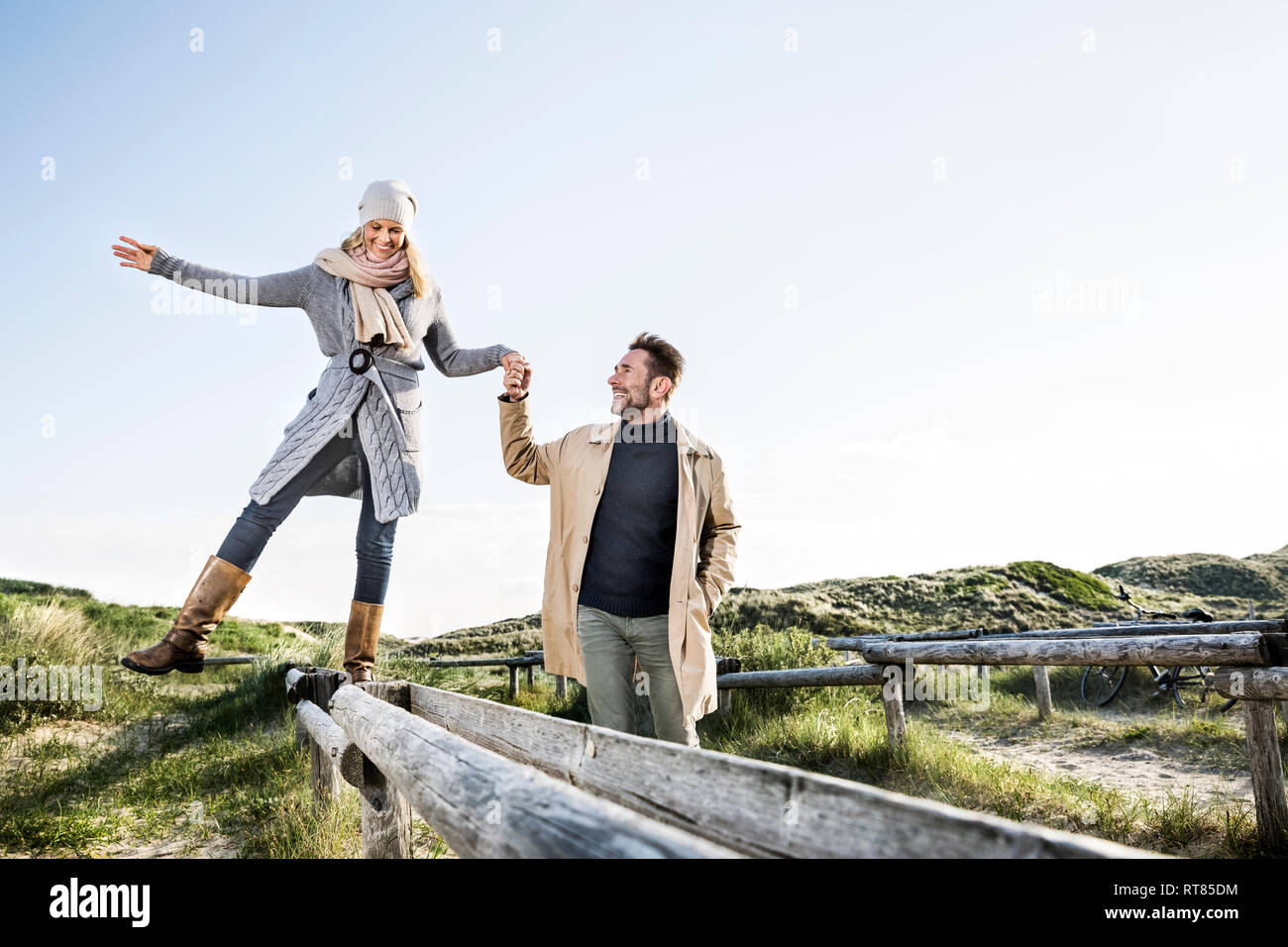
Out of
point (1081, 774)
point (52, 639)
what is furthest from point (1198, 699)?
point (52, 639)

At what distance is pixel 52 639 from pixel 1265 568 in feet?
142

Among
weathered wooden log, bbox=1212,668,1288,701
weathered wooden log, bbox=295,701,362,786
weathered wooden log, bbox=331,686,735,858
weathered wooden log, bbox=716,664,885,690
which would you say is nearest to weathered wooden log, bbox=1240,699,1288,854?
weathered wooden log, bbox=1212,668,1288,701

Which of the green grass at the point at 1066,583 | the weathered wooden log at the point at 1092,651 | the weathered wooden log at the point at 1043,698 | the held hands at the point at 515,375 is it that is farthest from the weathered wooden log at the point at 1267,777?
the green grass at the point at 1066,583

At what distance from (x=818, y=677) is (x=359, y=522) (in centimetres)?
435

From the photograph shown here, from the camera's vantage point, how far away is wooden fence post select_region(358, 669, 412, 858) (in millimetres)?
2748

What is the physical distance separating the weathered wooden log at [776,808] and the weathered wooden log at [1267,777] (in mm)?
3795

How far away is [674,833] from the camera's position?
111cm

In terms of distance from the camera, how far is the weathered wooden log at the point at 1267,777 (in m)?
3.91

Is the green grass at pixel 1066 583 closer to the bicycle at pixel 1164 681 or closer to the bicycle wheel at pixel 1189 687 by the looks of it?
the bicycle at pixel 1164 681

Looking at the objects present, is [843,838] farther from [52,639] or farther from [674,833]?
[52,639]

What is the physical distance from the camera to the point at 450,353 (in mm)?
4406

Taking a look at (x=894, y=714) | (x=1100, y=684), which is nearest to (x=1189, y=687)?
(x=1100, y=684)
